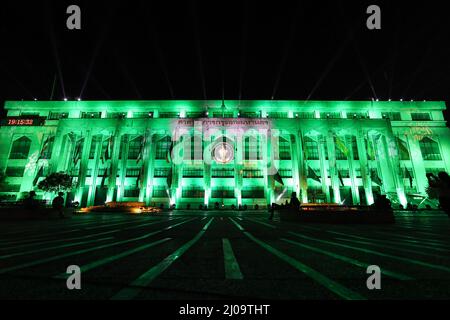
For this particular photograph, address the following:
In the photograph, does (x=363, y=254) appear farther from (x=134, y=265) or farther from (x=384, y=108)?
(x=384, y=108)

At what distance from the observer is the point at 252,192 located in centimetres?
4147

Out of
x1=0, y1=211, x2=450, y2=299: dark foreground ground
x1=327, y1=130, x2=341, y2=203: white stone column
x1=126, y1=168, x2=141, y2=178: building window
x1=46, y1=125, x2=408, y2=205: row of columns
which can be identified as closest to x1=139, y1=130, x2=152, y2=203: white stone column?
x1=46, y1=125, x2=408, y2=205: row of columns

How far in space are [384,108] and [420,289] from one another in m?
58.0

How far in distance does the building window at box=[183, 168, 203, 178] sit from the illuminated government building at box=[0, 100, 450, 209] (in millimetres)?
202

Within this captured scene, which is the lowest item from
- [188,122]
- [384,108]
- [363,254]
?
[363,254]

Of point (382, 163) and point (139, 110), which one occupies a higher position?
point (139, 110)

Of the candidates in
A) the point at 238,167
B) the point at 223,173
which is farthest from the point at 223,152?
the point at 238,167

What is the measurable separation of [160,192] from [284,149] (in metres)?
27.5

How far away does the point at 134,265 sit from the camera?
2979 mm

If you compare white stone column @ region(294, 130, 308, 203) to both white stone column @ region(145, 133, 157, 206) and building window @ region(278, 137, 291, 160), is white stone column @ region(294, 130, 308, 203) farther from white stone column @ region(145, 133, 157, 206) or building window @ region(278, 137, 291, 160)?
white stone column @ region(145, 133, 157, 206)

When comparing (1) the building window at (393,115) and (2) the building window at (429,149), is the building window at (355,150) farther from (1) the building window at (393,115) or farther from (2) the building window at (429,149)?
(2) the building window at (429,149)

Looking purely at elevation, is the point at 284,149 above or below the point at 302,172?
above

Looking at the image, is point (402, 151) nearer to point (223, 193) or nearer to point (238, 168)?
point (238, 168)
